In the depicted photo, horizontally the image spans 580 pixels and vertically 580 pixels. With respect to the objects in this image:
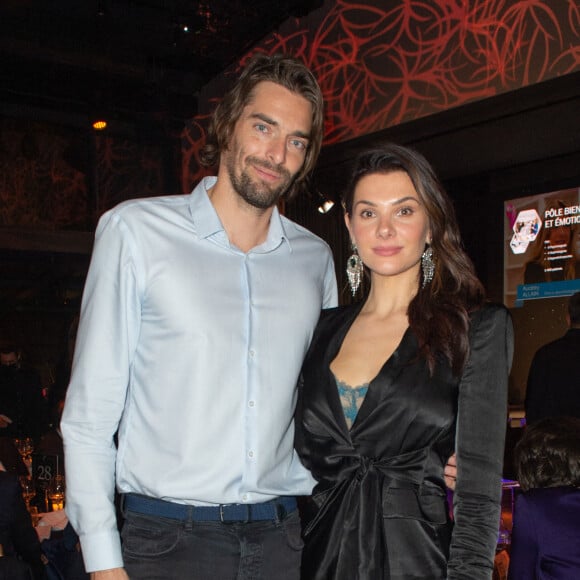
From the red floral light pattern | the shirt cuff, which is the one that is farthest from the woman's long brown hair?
the red floral light pattern

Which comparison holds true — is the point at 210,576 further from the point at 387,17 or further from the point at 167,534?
the point at 387,17

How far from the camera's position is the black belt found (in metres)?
1.63

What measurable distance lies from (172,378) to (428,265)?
710 millimetres

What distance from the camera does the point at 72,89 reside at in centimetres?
680

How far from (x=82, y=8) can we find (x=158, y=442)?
5076 mm

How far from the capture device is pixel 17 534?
256cm

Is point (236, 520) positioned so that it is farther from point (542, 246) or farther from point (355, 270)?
point (542, 246)

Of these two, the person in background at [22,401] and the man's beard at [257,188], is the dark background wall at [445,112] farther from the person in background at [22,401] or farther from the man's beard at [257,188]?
the man's beard at [257,188]

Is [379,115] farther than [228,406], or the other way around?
[379,115]

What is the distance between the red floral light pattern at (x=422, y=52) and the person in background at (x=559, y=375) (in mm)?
1363

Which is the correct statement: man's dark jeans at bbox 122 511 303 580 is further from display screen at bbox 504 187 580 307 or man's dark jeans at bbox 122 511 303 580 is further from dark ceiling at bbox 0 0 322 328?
dark ceiling at bbox 0 0 322 328

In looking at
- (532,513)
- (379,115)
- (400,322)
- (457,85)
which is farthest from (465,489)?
(379,115)

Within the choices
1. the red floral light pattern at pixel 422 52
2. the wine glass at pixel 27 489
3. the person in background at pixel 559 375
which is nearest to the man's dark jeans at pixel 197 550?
the wine glass at pixel 27 489

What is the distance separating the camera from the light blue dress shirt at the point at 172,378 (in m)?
1.61
